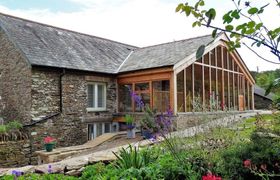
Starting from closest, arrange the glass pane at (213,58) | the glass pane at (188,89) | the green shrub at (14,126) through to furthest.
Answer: the green shrub at (14,126) < the glass pane at (188,89) < the glass pane at (213,58)

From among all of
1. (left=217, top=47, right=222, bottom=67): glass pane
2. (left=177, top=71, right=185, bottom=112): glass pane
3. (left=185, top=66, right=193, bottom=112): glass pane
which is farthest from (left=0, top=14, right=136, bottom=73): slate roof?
(left=217, top=47, right=222, bottom=67): glass pane

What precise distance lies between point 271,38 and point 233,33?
223 millimetres

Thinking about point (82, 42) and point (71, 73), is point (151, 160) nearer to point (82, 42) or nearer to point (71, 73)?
point (71, 73)

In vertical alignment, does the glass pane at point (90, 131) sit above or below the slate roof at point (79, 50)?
below

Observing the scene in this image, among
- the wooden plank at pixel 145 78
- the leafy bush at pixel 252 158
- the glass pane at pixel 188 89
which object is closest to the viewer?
the leafy bush at pixel 252 158

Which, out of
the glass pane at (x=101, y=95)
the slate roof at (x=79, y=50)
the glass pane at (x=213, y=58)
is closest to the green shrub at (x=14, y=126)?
the slate roof at (x=79, y=50)

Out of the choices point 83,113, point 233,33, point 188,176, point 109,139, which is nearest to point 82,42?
point 83,113

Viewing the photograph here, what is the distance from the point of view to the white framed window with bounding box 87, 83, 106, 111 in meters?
14.9

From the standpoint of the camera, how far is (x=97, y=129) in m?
15.0

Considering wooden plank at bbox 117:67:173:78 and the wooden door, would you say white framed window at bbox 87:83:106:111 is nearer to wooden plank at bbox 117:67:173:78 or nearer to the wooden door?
wooden plank at bbox 117:67:173:78

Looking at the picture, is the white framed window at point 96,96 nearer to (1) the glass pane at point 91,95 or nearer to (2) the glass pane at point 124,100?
(1) the glass pane at point 91,95

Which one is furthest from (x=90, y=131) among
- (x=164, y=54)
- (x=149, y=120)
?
(x=149, y=120)

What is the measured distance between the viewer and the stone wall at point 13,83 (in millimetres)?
12430

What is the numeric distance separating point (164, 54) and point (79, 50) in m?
4.78
